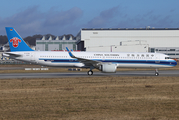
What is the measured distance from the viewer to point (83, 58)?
108ft

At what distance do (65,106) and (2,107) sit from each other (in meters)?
3.18

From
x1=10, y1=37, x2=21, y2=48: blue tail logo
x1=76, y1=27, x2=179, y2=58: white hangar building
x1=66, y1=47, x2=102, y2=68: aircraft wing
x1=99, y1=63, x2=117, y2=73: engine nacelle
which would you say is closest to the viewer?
x1=99, y1=63, x2=117, y2=73: engine nacelle

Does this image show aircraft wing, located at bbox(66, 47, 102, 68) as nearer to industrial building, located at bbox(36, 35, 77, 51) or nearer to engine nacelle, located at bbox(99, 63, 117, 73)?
engine nacelle, located at bbox(99, 63, 117, 73)

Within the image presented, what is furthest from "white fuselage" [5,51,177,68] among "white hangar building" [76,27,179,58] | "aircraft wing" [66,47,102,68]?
"white hangar building" [76,27,179,58]

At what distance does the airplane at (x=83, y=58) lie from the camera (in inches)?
1319

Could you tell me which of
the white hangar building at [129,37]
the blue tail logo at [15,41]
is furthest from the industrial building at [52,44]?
the blue tail logo at [15,41]

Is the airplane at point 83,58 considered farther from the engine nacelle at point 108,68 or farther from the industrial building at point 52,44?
the industrial building at point 52,44

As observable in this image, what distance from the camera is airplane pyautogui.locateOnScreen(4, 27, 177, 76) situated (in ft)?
110

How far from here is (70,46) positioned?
14312 cm

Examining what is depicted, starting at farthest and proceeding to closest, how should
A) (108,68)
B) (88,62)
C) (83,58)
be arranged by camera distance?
(88,62) < (83,58) < (108,68)

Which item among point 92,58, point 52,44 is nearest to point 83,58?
point 92,58

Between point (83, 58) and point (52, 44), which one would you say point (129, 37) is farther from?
point (83, 58)

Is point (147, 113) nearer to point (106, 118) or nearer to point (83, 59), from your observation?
point (106, 118)

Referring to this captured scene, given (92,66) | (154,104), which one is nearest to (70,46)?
(92,66)
